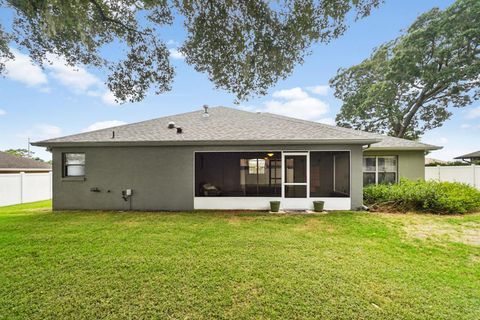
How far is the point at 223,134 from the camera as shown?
867 centimetres

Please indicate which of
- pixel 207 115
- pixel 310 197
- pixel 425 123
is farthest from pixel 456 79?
pixel 207 115

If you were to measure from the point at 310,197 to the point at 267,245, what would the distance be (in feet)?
13.6

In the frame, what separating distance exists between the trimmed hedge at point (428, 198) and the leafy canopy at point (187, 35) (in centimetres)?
635

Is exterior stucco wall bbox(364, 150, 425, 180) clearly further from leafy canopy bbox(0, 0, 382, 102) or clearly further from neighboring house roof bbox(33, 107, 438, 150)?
leafy canopy bbox(0, 0, 382, 102)

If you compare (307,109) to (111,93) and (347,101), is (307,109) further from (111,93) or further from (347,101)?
(111,93)

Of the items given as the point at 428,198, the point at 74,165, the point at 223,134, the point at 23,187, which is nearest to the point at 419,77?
the point at 428,198

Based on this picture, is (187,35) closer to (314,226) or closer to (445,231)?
(314,226)

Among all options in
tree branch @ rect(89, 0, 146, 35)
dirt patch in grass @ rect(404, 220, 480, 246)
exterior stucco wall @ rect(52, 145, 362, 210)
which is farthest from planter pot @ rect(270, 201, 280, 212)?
tree branch @ rect(89, 0, 146, 35)

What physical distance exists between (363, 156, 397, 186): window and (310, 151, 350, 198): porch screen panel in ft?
4.87

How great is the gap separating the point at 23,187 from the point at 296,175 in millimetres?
14299

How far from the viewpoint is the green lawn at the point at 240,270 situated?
9.36 ft

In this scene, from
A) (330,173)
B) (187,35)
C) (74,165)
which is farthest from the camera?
(330,173)

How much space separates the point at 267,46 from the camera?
529 cm

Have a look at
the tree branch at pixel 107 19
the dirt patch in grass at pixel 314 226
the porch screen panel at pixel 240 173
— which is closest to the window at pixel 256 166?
the porch screen panel at pixel 240 173
